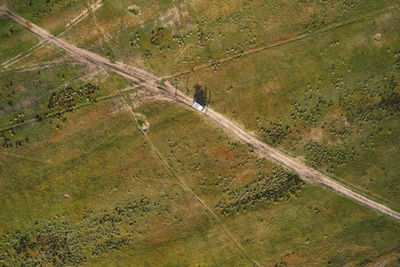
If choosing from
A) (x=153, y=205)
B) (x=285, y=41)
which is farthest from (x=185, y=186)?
(x=285, y=41)

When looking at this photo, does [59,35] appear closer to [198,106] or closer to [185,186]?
[198,106]

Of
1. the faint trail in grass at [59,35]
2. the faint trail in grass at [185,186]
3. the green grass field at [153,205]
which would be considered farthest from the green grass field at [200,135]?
the faint trail in grass at [59,35]

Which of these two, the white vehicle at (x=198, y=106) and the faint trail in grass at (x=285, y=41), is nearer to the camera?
the white vehicle at (x=198, y=106)

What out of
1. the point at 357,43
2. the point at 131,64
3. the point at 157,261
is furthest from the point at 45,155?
the point at 357,43

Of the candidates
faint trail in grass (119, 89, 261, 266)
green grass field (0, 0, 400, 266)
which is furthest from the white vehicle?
faint trail in grass (119, 89, 261, 266)

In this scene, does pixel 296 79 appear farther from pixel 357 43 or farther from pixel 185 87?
pixel 185 87

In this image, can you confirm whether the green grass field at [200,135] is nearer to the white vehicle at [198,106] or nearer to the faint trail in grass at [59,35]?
the faint trail in grass at [59,35]

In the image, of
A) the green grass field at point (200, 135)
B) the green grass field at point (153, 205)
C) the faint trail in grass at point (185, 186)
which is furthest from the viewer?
the faint trail in grass at point (185, 186)

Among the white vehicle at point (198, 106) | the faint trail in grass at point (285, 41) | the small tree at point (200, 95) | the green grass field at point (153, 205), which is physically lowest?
the green grass field at point (153, 205)
